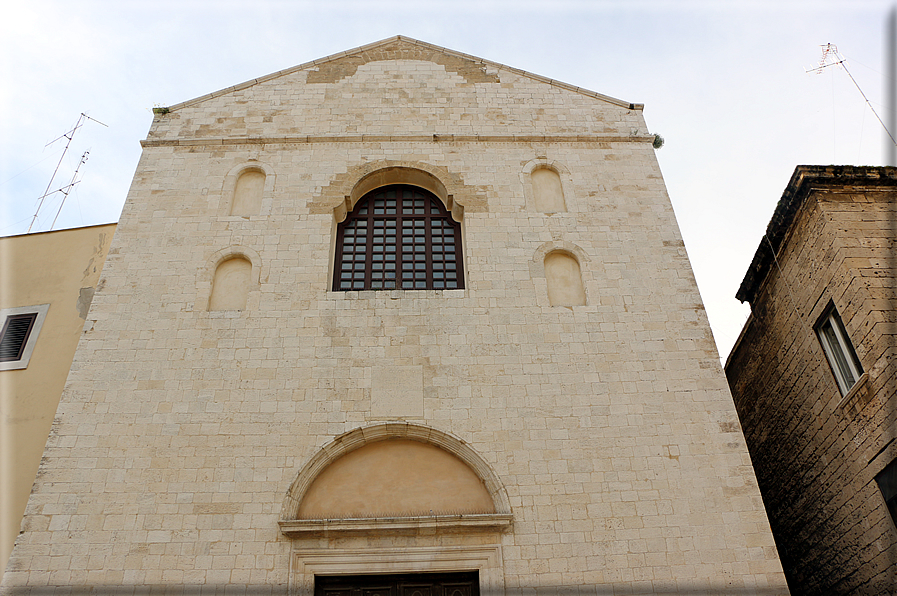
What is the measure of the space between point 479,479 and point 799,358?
5809 mm

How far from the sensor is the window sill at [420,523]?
8.16m

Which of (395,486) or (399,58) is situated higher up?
(399,58)

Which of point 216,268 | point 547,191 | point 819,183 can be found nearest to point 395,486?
point 216,268

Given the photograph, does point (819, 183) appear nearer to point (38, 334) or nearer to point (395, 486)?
point (395, 486)

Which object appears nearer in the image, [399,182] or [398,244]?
[398,244]

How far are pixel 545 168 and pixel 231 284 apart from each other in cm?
544

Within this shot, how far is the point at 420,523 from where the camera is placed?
26.9 ft

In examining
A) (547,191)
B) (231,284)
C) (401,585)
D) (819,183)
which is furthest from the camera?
(547,191)

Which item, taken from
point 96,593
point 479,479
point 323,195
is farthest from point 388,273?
point 96,593

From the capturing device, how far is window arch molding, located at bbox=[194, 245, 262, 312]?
10.1 m

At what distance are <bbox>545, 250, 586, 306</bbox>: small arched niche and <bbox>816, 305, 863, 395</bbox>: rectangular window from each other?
3.57m

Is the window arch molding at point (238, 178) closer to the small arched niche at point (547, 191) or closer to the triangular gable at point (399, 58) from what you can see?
the triangular gable at point (399, 58)

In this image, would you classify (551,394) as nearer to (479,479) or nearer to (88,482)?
(479,479)

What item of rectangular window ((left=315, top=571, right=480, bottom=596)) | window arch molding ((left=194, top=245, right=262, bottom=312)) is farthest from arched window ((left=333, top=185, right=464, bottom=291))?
rectangular window ((left=315, top=571, right=480, bottom=596))
